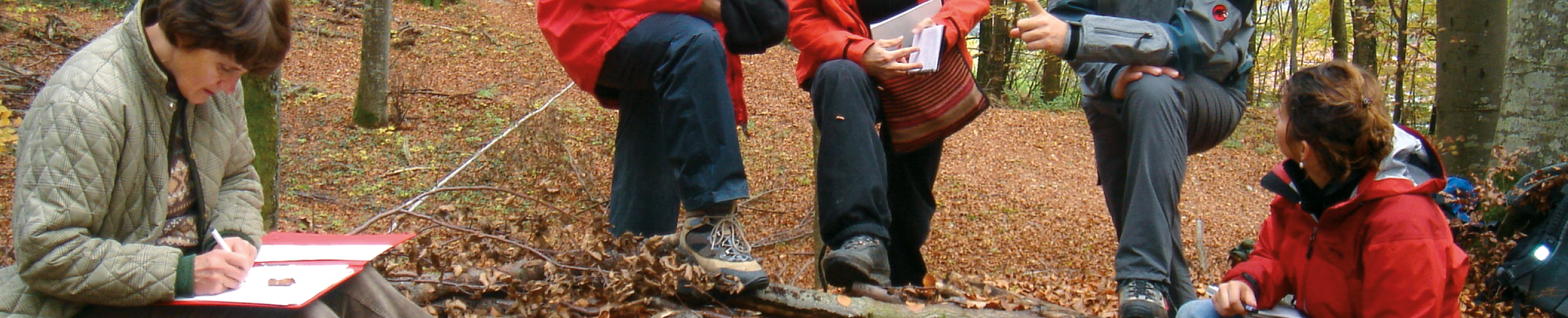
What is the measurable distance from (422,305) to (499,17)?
13211mm

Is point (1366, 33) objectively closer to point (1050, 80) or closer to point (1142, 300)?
point (1050, 80)

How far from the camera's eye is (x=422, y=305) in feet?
10.2

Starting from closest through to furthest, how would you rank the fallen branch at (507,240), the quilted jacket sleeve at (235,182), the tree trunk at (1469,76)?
1. the quilted jacket sleeve at (235,182)
2. the fallen branch at (507,240)
3. the tree trunk at (1469,76)

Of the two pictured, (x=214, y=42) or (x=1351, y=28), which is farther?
(x=1351, y=28)

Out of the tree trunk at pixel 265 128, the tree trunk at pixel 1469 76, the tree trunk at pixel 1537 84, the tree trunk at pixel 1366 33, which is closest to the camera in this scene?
the tree trunk at pixel 1537 84

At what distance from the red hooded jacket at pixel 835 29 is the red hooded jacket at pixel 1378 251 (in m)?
1.26

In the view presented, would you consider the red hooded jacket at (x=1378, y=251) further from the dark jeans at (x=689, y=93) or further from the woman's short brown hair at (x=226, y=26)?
the woman's short brown hair at (x=226, y=26)

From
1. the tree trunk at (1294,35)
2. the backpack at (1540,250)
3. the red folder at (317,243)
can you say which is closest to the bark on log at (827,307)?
the red folder at (317,243)

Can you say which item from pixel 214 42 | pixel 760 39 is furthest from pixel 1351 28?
pixel 214 42

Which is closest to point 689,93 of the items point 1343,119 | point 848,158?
point 848,158

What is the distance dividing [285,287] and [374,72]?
816 cm

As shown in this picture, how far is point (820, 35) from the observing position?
3.55 meters

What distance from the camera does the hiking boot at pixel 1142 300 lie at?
294cm

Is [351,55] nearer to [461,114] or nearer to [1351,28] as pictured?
[461,114]
